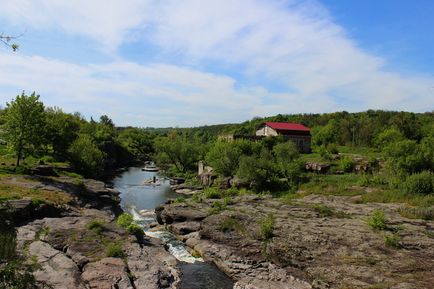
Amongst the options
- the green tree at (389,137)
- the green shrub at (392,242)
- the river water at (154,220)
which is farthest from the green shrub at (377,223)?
the green tree at (389,137)

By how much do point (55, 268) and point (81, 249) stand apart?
3.65 metres

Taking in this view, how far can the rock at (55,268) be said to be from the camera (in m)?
21.1

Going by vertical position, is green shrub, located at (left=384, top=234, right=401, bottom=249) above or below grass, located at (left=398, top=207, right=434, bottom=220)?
below

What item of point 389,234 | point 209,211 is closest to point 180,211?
point 209,211

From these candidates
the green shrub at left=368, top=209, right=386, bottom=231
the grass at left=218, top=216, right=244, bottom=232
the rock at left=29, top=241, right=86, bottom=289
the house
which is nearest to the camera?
the rock at left=29, top=241, right=86, bottom=289

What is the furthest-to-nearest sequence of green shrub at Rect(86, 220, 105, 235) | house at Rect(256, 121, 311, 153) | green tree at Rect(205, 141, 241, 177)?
house at Rect(256, 121, 311, 153) → green tree at Rect(205, 141, 241, 177) → green shrub at Rect(86, 220, 105, 235)

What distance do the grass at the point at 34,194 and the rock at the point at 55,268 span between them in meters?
9.57

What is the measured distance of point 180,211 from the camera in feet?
139

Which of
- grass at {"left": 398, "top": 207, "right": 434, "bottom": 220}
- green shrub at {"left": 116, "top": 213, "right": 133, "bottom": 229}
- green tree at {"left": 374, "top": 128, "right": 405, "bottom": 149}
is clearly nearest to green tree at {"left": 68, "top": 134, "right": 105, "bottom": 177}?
green shrub at {"left": 116, "top": 213, "right": 133, "bottom": 229}

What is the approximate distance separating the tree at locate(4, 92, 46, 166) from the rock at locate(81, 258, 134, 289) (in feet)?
92.6

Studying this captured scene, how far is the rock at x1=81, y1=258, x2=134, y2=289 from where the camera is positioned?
21828 millimetres

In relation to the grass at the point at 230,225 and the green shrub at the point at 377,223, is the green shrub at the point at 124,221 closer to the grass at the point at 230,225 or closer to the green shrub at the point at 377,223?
the grass at the point at 230,225

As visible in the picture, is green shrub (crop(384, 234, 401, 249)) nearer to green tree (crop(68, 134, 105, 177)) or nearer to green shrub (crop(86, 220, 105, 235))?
green shrub (crop(86, 220, 105, 235))

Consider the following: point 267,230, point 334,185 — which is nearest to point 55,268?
point 267,230
